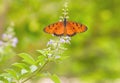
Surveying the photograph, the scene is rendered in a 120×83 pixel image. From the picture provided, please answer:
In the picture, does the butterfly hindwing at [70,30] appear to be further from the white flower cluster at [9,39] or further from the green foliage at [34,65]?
the white flower cluster at [9,39]

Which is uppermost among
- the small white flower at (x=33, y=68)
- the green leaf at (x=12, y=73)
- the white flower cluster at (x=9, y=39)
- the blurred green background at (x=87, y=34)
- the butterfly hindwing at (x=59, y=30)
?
the blurred green background at (x=87, y=34)

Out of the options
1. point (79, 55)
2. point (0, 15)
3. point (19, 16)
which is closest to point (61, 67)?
point (79, 55)

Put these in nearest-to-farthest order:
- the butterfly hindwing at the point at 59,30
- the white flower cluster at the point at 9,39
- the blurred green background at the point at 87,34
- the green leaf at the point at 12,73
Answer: the butterfly hindwing at the point at 59,30
the green leaf at the point at 12,73
the white flower cluster at the point at 9,39
the blurred green background at the point at 87,34

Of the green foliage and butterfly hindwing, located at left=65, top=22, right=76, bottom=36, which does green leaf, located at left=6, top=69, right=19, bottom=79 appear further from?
butterfly hindwing, located at left=65, top=22, right=76, bottom=36

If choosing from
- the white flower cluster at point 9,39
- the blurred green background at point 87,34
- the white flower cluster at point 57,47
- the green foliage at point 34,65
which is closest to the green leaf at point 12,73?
the green foliage at point 34,65

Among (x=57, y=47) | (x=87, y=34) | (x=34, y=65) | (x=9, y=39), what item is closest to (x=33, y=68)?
(x=34, y=65)

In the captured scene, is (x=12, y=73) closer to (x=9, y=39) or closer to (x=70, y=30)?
(x=70, y=30)
